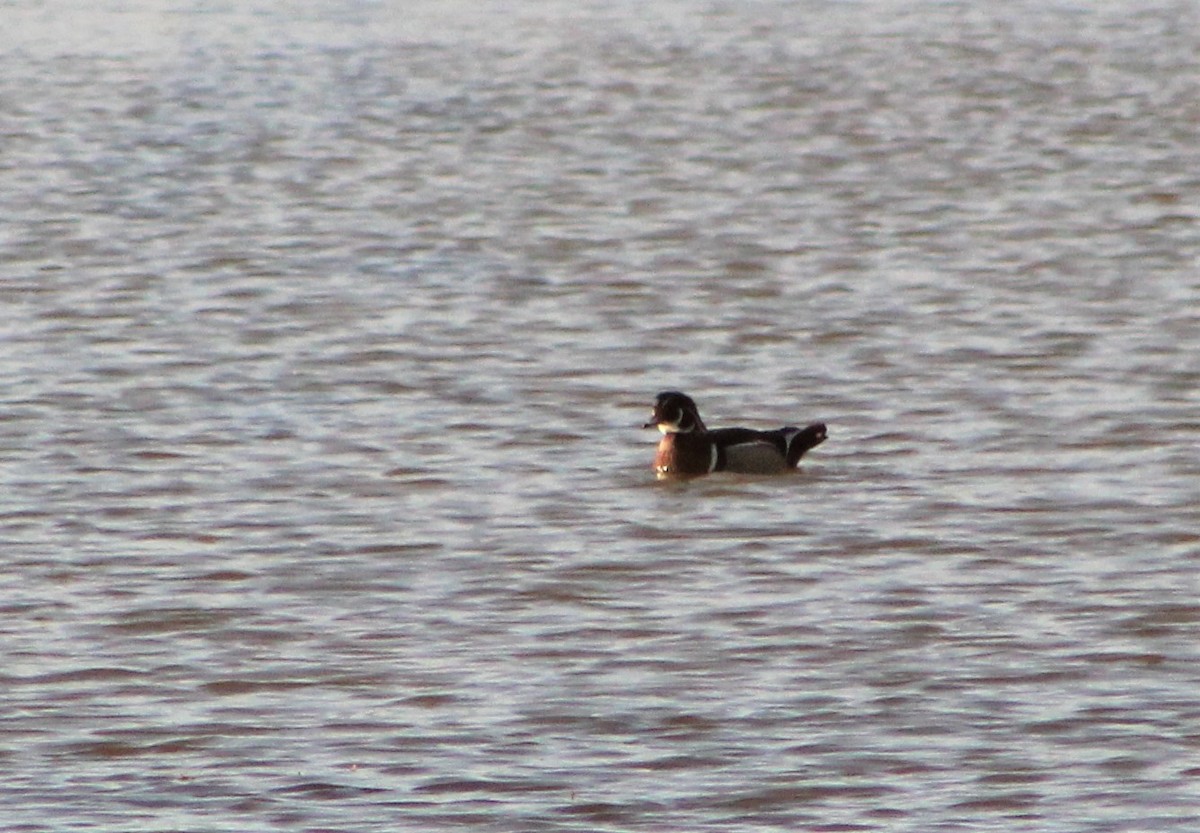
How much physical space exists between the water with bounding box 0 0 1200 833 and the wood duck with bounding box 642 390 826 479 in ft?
0.42

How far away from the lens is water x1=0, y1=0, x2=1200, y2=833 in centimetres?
743

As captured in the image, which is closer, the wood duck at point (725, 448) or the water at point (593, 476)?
the water at point (593, 476)

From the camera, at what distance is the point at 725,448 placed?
37.0ft

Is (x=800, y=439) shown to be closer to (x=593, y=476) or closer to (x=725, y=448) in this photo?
(x=725, y=448)

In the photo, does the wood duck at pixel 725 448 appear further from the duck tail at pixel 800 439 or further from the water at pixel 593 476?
the water at pixel 593 476

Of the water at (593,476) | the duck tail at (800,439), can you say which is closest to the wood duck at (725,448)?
the duck tail at (800,439)

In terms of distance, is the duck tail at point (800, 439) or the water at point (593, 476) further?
the duck tail at point (800, 439)

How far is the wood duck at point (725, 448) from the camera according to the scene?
36.7ft

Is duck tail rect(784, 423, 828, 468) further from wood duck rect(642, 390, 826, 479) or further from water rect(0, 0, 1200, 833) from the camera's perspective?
water rect(0, 0, 1200, 833)

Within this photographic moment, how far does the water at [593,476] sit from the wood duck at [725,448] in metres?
0.13

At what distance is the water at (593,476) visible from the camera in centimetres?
743

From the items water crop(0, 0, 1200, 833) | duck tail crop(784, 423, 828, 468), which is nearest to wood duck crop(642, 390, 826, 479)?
duck tail crop(784, 423, 828, 468)

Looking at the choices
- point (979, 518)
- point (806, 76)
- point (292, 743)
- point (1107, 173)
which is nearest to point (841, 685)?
point (292, 743)

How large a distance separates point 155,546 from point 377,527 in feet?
2.60
